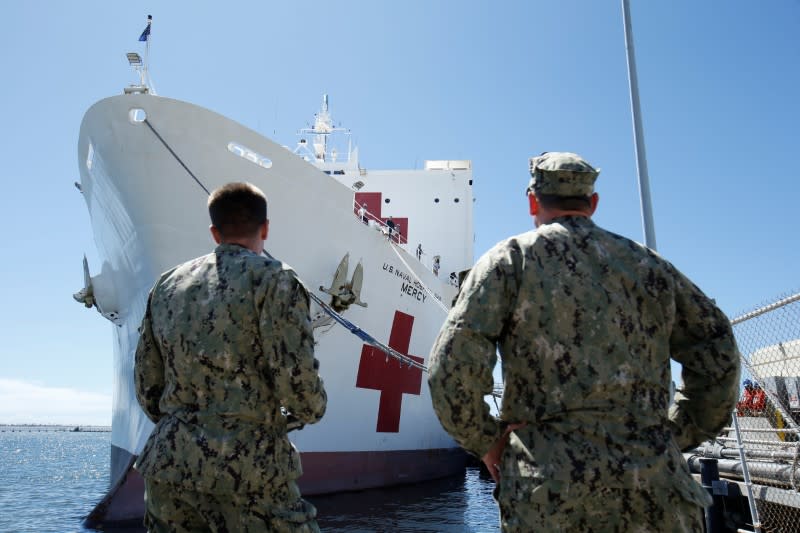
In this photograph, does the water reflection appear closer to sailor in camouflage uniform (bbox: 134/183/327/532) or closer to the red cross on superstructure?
the red cross on superstructure

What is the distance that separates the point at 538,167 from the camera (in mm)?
1382

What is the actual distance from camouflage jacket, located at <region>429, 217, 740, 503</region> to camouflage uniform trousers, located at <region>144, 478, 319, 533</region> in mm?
446

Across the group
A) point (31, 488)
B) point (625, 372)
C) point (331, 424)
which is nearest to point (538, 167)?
point (625, 372)

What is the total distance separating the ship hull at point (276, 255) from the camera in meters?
5.66

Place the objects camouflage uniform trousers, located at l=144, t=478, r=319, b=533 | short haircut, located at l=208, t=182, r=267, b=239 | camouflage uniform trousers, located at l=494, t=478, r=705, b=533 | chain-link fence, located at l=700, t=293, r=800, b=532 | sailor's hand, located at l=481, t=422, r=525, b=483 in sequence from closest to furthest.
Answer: camouflage uniform trousers, located at l=494, t=478, r=705, b=533, sailor's hand, located at l=481, t=422, r=525, b=483, camouflage uniform trousers, located at l=144, t=478, r=319, b=533, short haircut, located at l=208, t=182, r=267, b=239, chain-link fence, located at l=700, t=293, r=800, b=532

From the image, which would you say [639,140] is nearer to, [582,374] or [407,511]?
[582,374]

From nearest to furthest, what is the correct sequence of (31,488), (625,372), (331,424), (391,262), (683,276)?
(625,372) → (683,276) → (331,424) → (391,262) → (31,488)

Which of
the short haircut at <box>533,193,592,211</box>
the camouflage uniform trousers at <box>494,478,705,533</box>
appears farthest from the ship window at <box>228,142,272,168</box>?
the camouflage uniform trousers at <box>494,478,705,533</box>

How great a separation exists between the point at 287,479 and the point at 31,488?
1388 cm

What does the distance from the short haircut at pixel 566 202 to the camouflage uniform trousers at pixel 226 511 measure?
0.88m

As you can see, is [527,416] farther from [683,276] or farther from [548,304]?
[683,276]

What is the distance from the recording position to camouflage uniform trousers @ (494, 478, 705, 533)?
108 centimetres

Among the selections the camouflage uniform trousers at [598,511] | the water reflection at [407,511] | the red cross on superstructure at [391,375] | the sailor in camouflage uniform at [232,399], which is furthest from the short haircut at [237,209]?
the red cross on superstructure at [391,375]

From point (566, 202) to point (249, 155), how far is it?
528 cm
